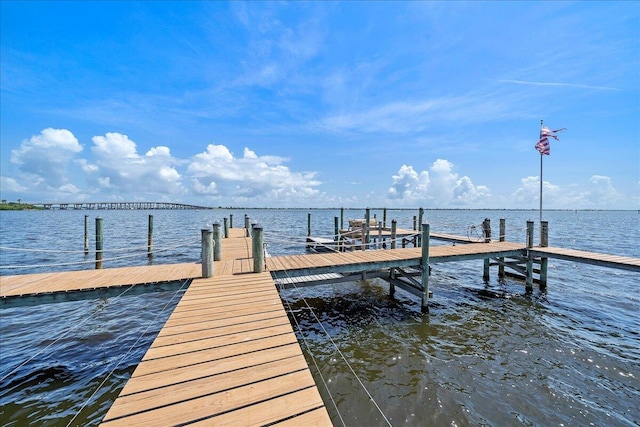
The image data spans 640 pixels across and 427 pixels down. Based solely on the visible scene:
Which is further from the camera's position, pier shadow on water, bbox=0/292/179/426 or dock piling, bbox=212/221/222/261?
dock piling, bbox=212/221/222/261

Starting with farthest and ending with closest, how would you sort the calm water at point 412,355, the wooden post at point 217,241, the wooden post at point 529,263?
the wooden post at point 529,263
the wooden post at point 217,241
the calm water at point 412,355

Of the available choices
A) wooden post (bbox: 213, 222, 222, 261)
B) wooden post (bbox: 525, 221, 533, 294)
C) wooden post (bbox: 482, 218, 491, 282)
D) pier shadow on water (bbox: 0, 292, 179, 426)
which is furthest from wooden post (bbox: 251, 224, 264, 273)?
wooden post (bbox: 482, 218, 491, 282)

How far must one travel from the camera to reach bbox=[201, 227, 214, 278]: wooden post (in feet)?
21.5

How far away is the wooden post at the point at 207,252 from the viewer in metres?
6.56

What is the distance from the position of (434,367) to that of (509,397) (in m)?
1.45

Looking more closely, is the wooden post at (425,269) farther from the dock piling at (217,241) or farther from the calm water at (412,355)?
the dock piling at (217,241)

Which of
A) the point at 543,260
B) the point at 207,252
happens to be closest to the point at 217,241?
the point at 207,252

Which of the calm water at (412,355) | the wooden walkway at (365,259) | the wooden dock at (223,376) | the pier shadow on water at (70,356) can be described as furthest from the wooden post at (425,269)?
the pier shadow on water at (70,356)

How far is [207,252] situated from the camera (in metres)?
6.66

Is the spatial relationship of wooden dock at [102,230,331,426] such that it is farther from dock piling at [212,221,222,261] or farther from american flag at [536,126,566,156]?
american flag at [536,126,566,156]

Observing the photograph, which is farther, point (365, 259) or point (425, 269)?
point (425, 269)

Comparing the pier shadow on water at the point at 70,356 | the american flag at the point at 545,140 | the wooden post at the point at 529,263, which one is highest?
the american flag at the point at 545,140

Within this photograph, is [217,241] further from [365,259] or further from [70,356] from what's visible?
[365,259]

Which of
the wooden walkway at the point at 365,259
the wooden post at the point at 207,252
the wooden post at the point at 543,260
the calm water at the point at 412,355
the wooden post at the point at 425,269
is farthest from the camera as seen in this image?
the wooden post at the point at 543,260
